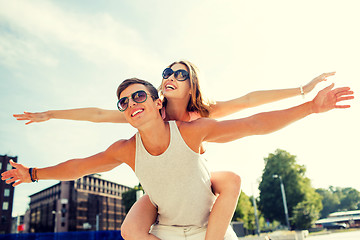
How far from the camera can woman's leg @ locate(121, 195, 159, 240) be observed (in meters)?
2.57

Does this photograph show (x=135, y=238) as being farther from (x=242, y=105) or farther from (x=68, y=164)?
(x=242, y=105)

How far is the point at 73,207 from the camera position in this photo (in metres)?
67.5

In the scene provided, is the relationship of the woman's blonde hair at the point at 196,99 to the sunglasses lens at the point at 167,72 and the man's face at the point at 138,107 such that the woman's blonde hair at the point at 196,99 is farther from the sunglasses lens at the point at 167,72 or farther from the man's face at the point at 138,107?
the man's face at the point at 138,107

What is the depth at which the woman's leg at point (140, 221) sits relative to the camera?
8.42ft

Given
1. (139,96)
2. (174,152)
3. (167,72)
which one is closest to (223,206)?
(174,152)

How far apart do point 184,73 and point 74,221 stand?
72614 mm

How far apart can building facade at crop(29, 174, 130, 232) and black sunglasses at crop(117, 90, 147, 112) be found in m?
69.9

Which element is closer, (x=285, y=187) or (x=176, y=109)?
(x=176, y=109)

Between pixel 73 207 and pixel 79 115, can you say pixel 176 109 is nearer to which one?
pixel 79 115

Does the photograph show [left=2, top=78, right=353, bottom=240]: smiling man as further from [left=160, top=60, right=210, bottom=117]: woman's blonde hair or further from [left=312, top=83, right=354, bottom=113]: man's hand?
[left=160, top=60, right=210, bottom=117]: woman's blonde hair

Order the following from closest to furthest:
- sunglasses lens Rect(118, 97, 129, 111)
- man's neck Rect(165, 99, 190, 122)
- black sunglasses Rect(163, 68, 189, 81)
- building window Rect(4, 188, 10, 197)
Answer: sunglasses lens Rect(118, 97, 129, 111) → man's neck Rect(165, 99, 190, 122) → black sunglasses Rect(163, 68, 189, 81) → building window Rect(4, 188, 10, 197)

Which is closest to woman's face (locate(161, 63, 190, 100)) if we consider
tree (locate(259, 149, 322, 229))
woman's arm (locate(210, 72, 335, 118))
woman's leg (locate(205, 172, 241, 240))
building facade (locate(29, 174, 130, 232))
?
woman's arm (locate(210, 72, 335, 118))

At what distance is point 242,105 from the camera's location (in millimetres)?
3725

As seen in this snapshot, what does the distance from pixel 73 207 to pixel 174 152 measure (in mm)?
72369
